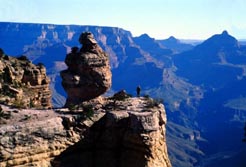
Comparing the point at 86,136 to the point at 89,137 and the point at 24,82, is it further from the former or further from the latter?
the point at 24,82

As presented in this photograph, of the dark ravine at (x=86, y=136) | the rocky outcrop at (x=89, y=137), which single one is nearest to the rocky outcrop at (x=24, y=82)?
the dark ravine at (x=86, y=136)

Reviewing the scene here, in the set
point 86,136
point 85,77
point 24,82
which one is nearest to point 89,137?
point 86,136

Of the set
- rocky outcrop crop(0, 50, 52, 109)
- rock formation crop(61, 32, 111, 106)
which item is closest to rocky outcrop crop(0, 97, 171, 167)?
rocky outcrop crop(0, 50, 52, 109)

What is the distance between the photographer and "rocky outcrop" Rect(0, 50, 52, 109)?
4964 cm

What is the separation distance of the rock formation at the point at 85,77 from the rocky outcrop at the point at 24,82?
186 inches

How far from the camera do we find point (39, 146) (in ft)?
93.6

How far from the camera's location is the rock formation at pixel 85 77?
52.8m

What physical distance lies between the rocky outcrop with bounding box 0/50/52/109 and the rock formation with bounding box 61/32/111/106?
4.73 meters

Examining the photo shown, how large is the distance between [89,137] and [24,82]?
29613 mm

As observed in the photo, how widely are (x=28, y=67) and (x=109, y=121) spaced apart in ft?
104

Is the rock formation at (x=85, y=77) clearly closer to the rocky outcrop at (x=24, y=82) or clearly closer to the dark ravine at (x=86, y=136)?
the rocky outcrop at (x=24, y=82)

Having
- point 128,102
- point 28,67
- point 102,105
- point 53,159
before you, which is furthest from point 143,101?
point 28,67

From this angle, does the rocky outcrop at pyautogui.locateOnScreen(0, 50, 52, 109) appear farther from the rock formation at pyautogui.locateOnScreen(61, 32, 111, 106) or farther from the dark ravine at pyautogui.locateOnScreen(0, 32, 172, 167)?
the dark ravine at pyautogui.locateOnScreen(0, 32, 172, 167)

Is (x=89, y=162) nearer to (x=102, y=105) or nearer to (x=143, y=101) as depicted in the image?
(x=102, y=105)
